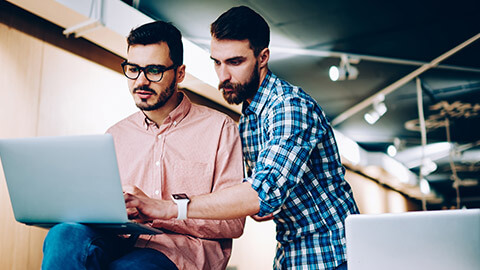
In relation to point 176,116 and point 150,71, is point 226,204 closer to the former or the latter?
point 176,116

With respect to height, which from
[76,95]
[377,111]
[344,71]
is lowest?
[76,95]

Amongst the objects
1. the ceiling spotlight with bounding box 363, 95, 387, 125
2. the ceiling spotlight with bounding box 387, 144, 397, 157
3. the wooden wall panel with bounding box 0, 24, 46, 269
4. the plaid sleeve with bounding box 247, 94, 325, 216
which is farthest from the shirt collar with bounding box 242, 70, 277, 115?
the ceiling spotlight with bounding box 387, 144, 397, 157

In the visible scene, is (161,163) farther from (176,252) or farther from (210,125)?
(176,252)

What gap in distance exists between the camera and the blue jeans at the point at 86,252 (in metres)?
1.41

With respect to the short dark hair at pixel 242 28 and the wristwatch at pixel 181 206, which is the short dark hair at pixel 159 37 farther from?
the wristwatch at pixel 181 206

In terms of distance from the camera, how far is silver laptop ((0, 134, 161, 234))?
4.68 ft

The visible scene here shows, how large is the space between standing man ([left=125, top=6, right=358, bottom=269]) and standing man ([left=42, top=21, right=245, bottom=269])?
4.6 inches

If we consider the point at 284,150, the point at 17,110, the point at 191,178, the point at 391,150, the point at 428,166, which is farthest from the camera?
the point at 428,166

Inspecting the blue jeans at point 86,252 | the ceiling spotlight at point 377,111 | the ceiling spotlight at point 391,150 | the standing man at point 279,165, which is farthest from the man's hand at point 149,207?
the ceiling spotlight at point 391,150

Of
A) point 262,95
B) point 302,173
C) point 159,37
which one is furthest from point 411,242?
point 159,37

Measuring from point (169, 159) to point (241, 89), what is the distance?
422mm

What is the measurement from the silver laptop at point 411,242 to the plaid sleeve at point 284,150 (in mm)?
361

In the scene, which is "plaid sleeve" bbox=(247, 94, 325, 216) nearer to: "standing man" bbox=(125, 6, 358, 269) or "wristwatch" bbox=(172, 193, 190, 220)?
"standing man" bbox=(125, 6, 358, 269)

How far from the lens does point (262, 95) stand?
6.71 ft
